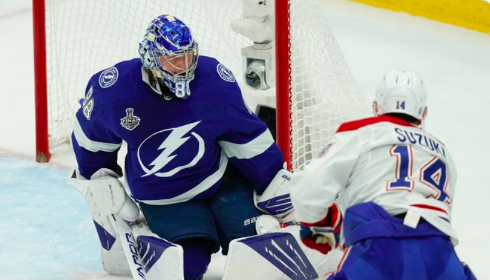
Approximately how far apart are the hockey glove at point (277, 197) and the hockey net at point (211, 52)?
22.8 inches

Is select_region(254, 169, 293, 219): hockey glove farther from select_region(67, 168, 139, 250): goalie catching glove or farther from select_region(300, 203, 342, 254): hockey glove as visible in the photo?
select_region(300, 203, 342, 254): hockey glove

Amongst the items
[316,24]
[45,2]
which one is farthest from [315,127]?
[45,2]

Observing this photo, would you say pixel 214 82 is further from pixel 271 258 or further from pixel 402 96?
pixel 402 96

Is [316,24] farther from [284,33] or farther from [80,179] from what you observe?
[80,179]

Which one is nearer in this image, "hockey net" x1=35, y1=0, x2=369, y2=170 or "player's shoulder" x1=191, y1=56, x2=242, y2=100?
"player's shoulder" x1=191, y1=56, x2=242, y2=100

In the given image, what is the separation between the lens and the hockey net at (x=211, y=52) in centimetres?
424

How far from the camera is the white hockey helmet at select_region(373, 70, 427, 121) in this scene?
2834 millimetres

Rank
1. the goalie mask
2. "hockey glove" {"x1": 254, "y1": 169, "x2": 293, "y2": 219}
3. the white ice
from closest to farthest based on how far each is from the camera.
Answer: the goalie mask
"hockey glove" {"x1": 254, "y1": 169, "x2": 293, "y2": 219}
the white ice

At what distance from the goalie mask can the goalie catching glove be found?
391 mm

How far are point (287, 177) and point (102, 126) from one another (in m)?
0.57

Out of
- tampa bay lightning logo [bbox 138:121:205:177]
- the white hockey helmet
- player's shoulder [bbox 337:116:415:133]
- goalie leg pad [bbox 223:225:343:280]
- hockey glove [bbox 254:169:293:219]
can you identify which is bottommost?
goalie leg pad [bbox 223:225:343:280]

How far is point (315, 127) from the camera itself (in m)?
4.27

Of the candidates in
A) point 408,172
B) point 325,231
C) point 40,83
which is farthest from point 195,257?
point 40,83

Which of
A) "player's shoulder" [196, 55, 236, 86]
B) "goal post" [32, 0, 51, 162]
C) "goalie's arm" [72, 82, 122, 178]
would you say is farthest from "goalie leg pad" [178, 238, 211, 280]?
"goal post" [32, 0, 51, 162]
